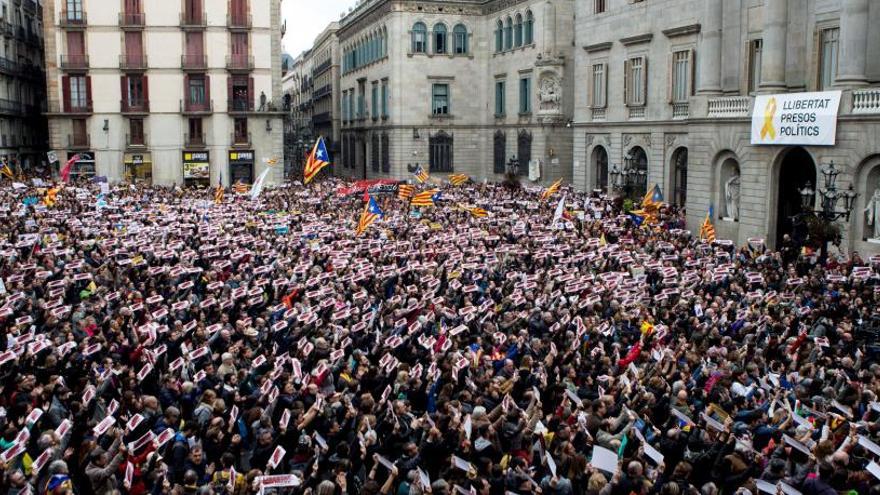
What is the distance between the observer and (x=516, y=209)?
39.8m

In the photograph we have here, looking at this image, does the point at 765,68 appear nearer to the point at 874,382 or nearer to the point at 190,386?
the point at 874,382

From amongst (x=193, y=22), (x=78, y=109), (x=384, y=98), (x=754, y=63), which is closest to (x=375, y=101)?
(x=384, y=98)

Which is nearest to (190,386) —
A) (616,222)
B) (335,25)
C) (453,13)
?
(616,222)

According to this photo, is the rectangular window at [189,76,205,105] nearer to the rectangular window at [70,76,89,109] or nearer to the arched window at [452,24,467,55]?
the rectangular window at [70,76,89,109]

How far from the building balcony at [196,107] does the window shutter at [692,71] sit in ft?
110

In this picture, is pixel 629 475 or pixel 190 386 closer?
pixel 629 475

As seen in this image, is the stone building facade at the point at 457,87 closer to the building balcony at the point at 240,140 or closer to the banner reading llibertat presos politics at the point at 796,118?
the building balcony at the point at 240,140

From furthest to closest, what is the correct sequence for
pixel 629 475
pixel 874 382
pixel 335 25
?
pixel 335 25
pixel 874 382
pixel 629 475

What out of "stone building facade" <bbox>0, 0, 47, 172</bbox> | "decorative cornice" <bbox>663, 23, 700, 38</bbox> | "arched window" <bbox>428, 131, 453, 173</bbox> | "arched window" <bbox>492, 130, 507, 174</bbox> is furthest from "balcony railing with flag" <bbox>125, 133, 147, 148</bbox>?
"decorative cornice" <bbox>663, 23, 700, 38</bbox>

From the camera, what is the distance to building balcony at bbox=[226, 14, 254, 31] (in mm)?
60219

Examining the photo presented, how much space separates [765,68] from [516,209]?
12.1 meters

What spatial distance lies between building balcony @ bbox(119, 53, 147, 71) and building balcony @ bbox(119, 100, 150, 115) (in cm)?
221

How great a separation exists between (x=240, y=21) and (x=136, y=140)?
10750 millimetres

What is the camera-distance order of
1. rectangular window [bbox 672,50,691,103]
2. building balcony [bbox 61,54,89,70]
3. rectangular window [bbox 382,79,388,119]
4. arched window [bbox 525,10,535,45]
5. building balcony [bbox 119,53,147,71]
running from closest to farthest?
rectangular window [bbox 672,50,691,103], arched window [bbox 525,10,535,45], building balcony [bbox 61,54,89,70], building balcony [bbox 119,53,147,71], rectangular window [bbox 382,79,388,119]
